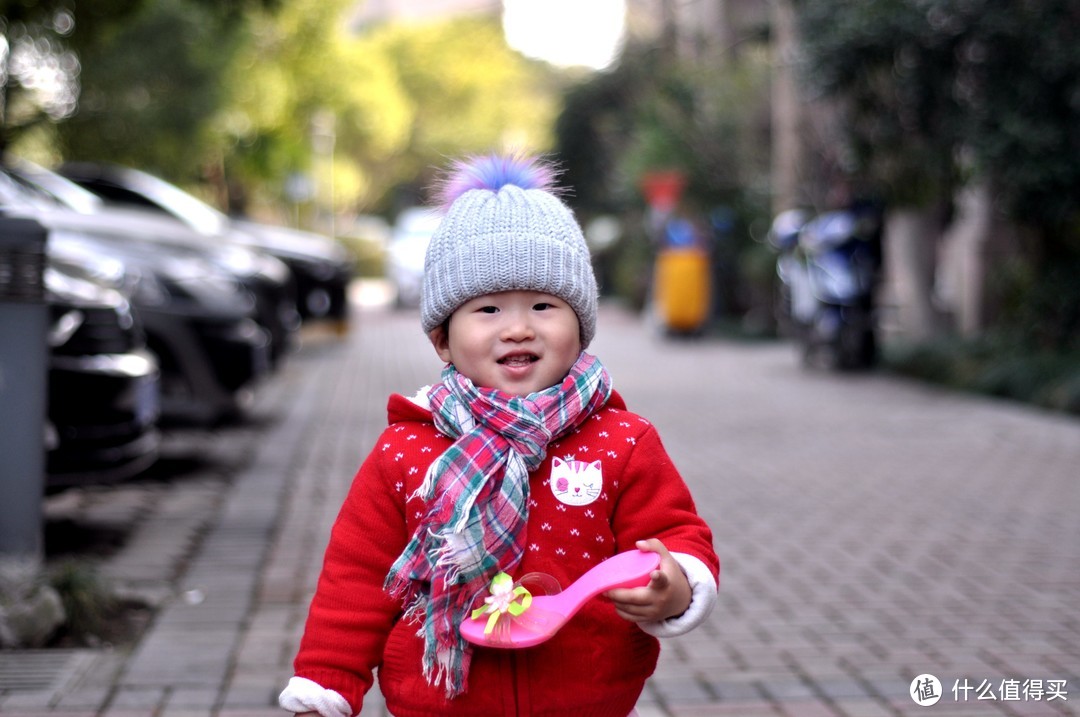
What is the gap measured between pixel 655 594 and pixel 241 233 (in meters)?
13.8

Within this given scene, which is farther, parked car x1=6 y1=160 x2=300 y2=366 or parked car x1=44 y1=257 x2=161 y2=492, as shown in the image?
parked car x1=6 y1=160 x2=300 y2=366

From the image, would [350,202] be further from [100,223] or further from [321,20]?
[100,223]

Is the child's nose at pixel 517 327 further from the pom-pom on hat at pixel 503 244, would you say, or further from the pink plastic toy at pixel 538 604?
the pink plastic toy at pixel 538 604

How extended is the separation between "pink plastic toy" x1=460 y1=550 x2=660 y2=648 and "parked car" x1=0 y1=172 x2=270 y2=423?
20.4 ft

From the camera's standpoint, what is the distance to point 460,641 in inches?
89.0

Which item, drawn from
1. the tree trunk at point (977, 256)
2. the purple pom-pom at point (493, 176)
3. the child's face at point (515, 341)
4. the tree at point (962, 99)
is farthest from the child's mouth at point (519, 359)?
the tree trunk at point (977, 256)

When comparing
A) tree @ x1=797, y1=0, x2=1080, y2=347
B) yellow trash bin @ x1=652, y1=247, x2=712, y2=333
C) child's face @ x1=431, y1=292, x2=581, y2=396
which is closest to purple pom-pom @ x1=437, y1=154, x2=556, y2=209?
child's face @ x1=431, y1=292, x2=581, y2=396

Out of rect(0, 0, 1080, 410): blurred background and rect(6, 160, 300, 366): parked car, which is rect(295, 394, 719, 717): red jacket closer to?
rect(0, 0, 1080, 410): blurred background

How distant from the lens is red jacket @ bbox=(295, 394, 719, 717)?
228 cm

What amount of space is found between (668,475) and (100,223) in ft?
23.6

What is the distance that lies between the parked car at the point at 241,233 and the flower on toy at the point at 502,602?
33.4 feet

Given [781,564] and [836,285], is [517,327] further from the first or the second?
[836,285]

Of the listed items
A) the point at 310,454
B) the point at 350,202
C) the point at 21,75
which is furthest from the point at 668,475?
the point at 350,202

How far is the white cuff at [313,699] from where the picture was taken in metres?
2.24
